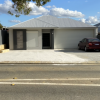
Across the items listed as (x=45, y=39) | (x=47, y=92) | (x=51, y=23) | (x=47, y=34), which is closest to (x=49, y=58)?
(x=47, y=92)

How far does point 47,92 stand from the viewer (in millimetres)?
4664

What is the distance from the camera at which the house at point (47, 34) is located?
1844 centimetres

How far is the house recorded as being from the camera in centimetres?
1844

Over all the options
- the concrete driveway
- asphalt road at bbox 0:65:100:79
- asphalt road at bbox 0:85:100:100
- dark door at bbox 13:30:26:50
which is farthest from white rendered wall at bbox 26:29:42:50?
asphalt road at bbox 0:85:100:100

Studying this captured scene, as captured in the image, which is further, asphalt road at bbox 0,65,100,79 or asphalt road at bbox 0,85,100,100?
asphalt road at bbox 0,65,100,79

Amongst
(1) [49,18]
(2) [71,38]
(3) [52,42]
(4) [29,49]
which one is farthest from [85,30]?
(4) [29,49]

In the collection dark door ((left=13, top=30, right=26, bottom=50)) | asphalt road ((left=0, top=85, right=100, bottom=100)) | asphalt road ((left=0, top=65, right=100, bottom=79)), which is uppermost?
dark door ((left=13, top=30, right=26, bottom=50))

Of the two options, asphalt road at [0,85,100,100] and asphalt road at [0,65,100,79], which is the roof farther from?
asphalt road at [0,85,100,100]

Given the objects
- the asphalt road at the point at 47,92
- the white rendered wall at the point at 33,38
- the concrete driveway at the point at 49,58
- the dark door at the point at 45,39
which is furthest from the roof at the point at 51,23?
the asphalt road at the point at 47,92

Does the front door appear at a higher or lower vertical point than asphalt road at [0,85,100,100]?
higher

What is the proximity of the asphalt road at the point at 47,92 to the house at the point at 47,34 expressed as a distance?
44.7ft

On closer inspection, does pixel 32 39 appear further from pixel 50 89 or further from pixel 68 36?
pixel 50 89

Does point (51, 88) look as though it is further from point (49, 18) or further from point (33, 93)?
point (49, 18)

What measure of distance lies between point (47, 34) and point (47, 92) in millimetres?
17185
